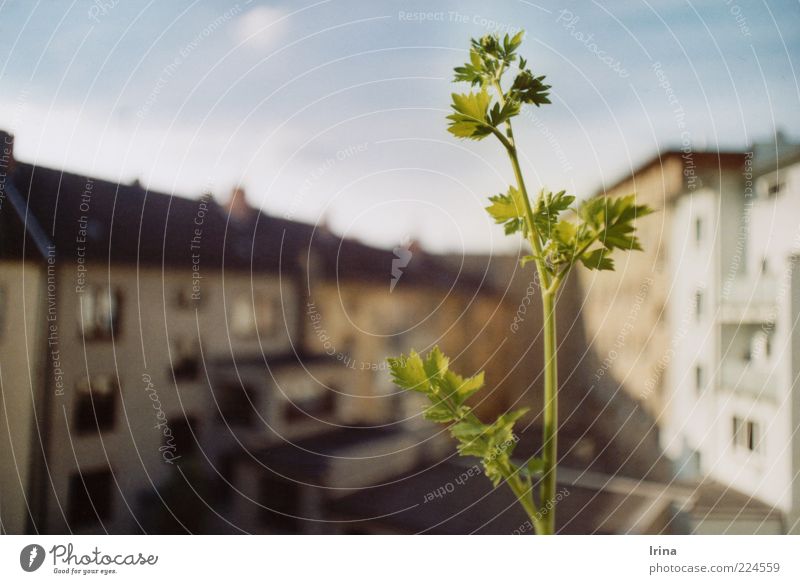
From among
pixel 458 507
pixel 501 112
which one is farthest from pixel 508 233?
pixel 458 507

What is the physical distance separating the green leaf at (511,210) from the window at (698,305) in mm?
286

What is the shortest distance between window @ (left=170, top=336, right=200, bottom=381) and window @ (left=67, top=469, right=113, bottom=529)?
0.54 ft

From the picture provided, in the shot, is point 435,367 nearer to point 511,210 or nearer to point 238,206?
point 511,210

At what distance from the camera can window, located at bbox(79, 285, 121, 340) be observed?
31.1 inches

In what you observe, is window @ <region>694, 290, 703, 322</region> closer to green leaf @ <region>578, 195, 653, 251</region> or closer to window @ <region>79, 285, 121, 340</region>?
green leaf @ <region>578, 195, 653, 251</region>

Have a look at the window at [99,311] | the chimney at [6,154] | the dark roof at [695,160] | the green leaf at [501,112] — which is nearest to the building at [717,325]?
the dark roof at [695,160]

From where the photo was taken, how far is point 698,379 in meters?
0.81

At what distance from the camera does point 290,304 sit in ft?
2.61

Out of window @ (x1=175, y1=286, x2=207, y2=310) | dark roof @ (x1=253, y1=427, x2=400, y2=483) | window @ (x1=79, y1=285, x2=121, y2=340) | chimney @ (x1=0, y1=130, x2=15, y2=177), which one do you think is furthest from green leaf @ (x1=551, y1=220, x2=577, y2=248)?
chimney @ (x1=0, y1=130, x2=15, y2=177)

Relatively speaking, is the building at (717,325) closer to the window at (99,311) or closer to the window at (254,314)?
the window at (254,314)
